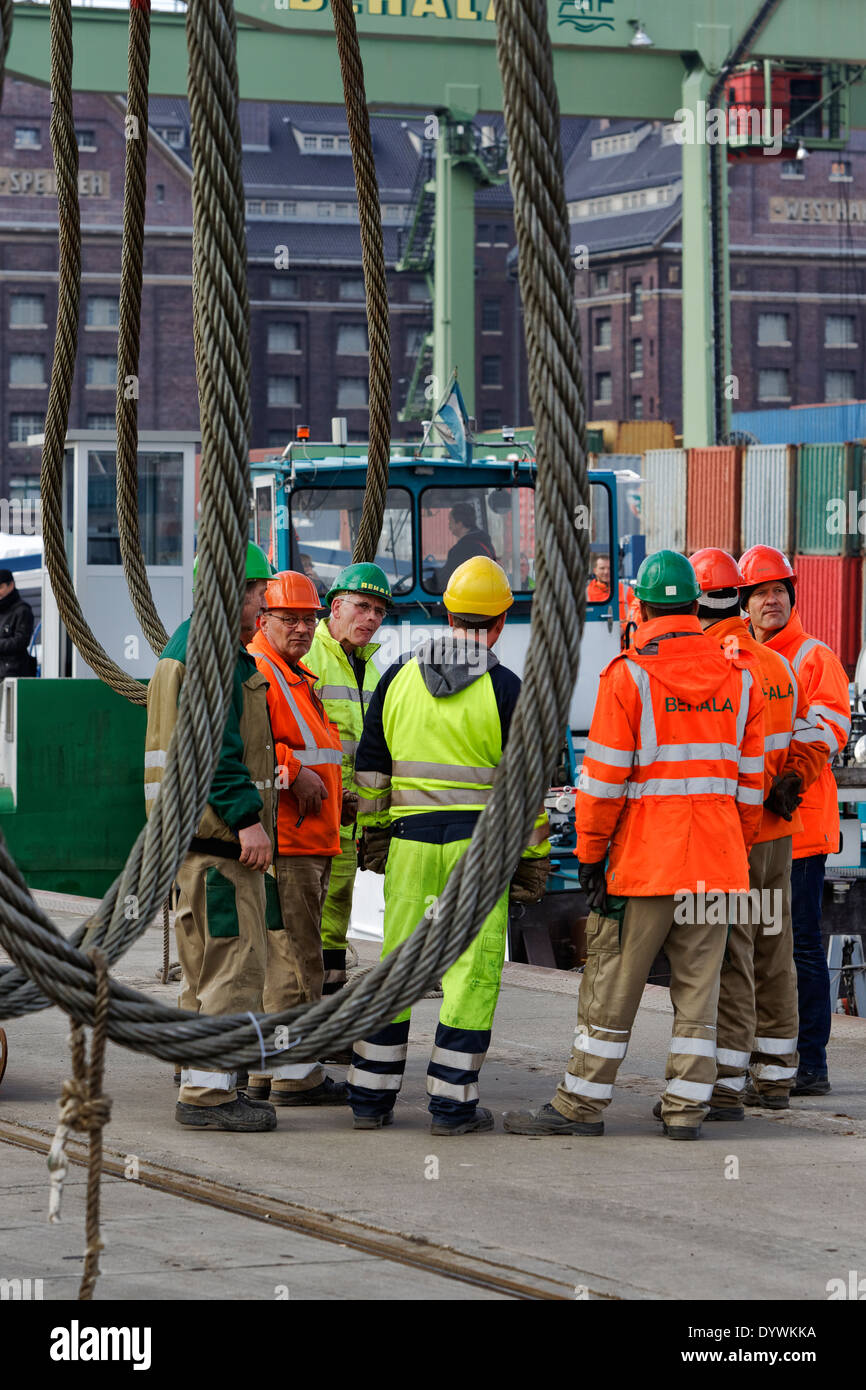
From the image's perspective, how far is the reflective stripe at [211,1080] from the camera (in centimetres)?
667

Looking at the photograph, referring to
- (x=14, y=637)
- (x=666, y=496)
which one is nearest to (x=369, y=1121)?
(x=14, y=637)

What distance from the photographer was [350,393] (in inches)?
2835

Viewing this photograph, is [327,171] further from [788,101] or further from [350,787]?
[350,787]

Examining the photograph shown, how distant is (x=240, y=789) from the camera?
6.57 meters

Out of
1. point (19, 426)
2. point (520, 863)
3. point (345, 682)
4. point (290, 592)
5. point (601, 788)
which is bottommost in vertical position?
point (520, 863)

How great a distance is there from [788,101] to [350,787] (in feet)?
91.8

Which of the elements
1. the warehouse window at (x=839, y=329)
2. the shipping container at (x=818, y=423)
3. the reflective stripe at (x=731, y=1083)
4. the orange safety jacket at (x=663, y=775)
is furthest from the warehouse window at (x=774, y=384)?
the orange safety jacket at (x=663, y=775)

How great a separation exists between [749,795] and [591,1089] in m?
1.16

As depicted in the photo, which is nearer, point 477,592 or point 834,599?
point 477,592

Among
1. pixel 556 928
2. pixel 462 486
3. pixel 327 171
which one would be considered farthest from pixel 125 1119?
pixel 327 171

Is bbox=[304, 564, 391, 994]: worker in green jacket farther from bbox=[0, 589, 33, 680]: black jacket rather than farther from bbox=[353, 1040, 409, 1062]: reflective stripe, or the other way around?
bbox=[0, 589, 33, 680]: black jacket

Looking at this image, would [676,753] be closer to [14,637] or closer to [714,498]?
[14,637]

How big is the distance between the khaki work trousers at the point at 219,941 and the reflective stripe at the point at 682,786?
138 centimetres

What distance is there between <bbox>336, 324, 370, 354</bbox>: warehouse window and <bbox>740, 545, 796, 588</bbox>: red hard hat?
64.6m
